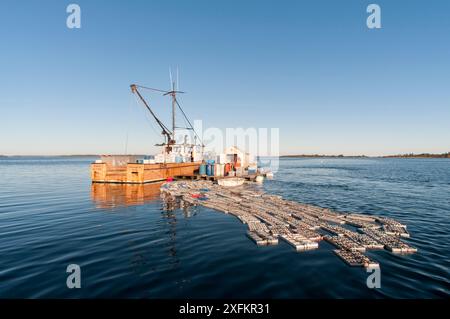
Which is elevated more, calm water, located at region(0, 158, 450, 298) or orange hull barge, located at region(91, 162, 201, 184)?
orange hull barge, located at region(91, 162, 201, 184)

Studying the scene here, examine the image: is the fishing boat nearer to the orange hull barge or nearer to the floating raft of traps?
the orange hull barge

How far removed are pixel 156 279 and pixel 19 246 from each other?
11.6 meters

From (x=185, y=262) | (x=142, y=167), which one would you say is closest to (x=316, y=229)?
(x=185, y=262)

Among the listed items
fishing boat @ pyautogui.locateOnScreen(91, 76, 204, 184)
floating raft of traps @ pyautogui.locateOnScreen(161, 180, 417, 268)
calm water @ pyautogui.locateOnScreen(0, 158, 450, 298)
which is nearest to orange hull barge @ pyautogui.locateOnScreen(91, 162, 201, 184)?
fishing boat @ pyautogui.locateOnScreen(91, 76, 204, 184)

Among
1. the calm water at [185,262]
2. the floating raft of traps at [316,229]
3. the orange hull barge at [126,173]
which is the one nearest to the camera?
the calm water at [185,262]

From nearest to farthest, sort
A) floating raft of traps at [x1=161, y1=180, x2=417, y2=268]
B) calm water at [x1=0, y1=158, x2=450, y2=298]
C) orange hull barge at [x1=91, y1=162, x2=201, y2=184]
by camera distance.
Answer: calm water at [x1=0, y1=158, x2=450, y2=298] → floating raft of traps at [x1=161, y1=180, x2=417, y2=268] → orange hull barge at [x1=91, y1=162, x2=201, y2=184]

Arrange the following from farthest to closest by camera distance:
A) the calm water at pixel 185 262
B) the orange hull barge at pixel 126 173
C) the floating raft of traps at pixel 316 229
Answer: the orange hull barge at pixel 126 173 → the floating raft of traps at pixel 316 229 → the calm water at pixel 185 262

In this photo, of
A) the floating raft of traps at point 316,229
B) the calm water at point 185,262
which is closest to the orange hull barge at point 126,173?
the floating raft of traps at point 316,229

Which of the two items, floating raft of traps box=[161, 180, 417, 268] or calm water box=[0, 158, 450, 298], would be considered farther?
floating raft of traps box=[161, 180, 417, 268]

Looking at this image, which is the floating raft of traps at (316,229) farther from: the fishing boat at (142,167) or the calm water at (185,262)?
the fishing boat at (142,167)

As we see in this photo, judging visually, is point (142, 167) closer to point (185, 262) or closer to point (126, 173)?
point (126, 173)
